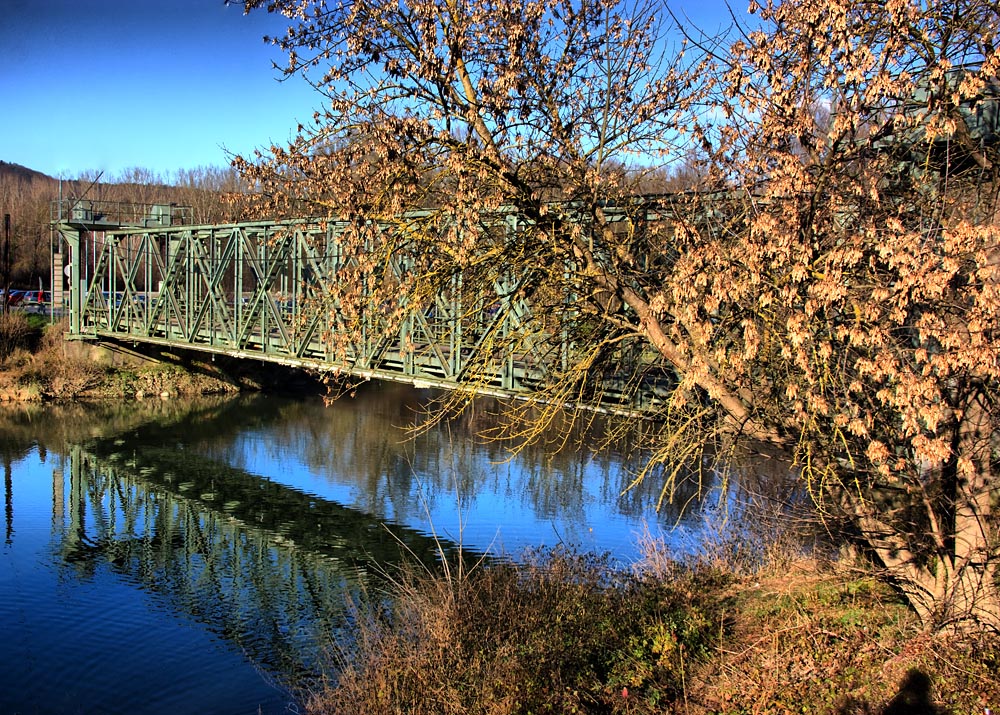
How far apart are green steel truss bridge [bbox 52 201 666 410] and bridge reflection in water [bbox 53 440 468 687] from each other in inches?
120

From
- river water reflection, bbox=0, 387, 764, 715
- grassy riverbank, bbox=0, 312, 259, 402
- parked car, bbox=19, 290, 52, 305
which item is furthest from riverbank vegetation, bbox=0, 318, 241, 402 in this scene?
parked car, bbox=19, 290, 52, 305

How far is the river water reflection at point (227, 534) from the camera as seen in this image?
1137 centimetres

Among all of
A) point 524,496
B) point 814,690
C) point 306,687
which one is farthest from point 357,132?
A: point 524,496

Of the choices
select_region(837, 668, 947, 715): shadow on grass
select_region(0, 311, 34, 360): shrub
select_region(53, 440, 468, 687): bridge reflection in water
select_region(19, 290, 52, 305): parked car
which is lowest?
select_region(53, 440, 468, 687): bridge reflection in water

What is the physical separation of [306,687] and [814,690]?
5.52m

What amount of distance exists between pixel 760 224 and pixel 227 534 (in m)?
14.1

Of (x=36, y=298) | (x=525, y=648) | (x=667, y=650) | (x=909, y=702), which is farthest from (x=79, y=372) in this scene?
(x=909, y=702)

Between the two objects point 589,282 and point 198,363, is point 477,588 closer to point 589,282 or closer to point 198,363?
point 589,282

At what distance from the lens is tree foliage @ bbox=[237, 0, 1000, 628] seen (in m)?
6.85

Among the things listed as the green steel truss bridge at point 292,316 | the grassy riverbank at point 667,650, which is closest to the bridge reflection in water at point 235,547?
the grassy riverbank at point 667,650

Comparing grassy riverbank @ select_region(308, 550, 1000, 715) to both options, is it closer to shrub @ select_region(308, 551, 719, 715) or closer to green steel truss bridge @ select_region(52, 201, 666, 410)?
shrub @ select_region(308, 551, 719, 715)

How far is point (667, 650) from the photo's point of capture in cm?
896

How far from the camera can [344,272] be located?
8.53 m

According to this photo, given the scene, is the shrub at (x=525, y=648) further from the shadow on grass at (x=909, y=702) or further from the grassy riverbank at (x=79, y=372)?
the grassy riverbank at (x=79, y=372)
